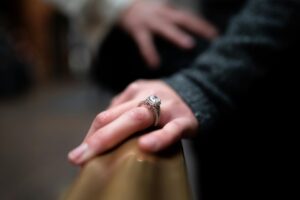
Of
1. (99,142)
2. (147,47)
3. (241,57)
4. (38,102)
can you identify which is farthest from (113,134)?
(38,102)

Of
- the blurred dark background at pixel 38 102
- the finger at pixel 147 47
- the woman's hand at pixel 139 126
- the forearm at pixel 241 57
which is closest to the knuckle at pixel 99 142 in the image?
the woman's hand at pixel 139 126

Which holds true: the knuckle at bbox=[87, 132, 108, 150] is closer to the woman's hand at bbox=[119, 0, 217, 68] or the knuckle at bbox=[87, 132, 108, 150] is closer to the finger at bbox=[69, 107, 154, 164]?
the finger at bbox=[69, 107, 154, 164]

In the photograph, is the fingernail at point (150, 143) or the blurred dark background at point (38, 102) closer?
the fingernail at point (150, 143)

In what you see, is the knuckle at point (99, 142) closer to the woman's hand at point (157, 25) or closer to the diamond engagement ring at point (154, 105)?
the diamond engagement ring at point (154, 105)

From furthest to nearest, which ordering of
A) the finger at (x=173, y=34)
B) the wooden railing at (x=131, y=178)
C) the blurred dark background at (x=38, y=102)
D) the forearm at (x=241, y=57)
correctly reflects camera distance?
the blurred dark background at (x=38, y=102)
the finger at (x=173, y=34)
the forearm at (x=241, y=57)
the wooden railing at (x=131, y=178)

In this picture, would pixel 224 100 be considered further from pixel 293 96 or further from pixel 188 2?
pixel 188 2

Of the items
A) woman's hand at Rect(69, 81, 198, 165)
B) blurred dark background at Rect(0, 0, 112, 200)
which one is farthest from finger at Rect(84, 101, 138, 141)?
blurred dark background at Rect(0, 0, 112, 200)

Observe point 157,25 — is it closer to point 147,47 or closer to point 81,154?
point 147,47
